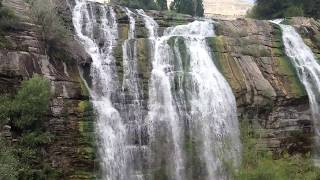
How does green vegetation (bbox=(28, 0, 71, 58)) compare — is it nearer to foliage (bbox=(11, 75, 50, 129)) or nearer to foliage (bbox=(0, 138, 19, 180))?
foliage (bbox=(11, 75, 50, 129))

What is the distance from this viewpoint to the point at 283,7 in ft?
189

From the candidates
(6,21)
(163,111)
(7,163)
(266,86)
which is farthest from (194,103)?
(7,163)

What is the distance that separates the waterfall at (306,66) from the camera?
118 feet

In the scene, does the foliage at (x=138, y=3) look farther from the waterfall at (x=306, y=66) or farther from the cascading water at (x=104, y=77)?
the waterfall at (x=306, y=66)

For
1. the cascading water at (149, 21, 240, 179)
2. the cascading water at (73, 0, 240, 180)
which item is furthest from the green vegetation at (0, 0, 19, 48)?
the cascading water at (149, 21, 240, 179)

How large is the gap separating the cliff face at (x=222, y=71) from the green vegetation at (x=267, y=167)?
138 inches

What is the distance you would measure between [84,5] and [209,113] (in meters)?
13.7

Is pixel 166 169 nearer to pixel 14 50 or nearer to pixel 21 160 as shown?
pixel 21 160

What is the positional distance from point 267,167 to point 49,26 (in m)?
16.2

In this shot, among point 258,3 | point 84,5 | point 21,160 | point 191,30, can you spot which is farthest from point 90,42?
point 258,3

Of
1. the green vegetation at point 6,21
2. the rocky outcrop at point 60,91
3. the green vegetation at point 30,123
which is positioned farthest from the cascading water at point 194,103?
the green vegetation at point 6,21

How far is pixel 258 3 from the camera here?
59.8 metres

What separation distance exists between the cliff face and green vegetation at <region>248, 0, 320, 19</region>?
11513 millimetres

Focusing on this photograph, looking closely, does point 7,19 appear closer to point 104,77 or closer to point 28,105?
point 104,77
